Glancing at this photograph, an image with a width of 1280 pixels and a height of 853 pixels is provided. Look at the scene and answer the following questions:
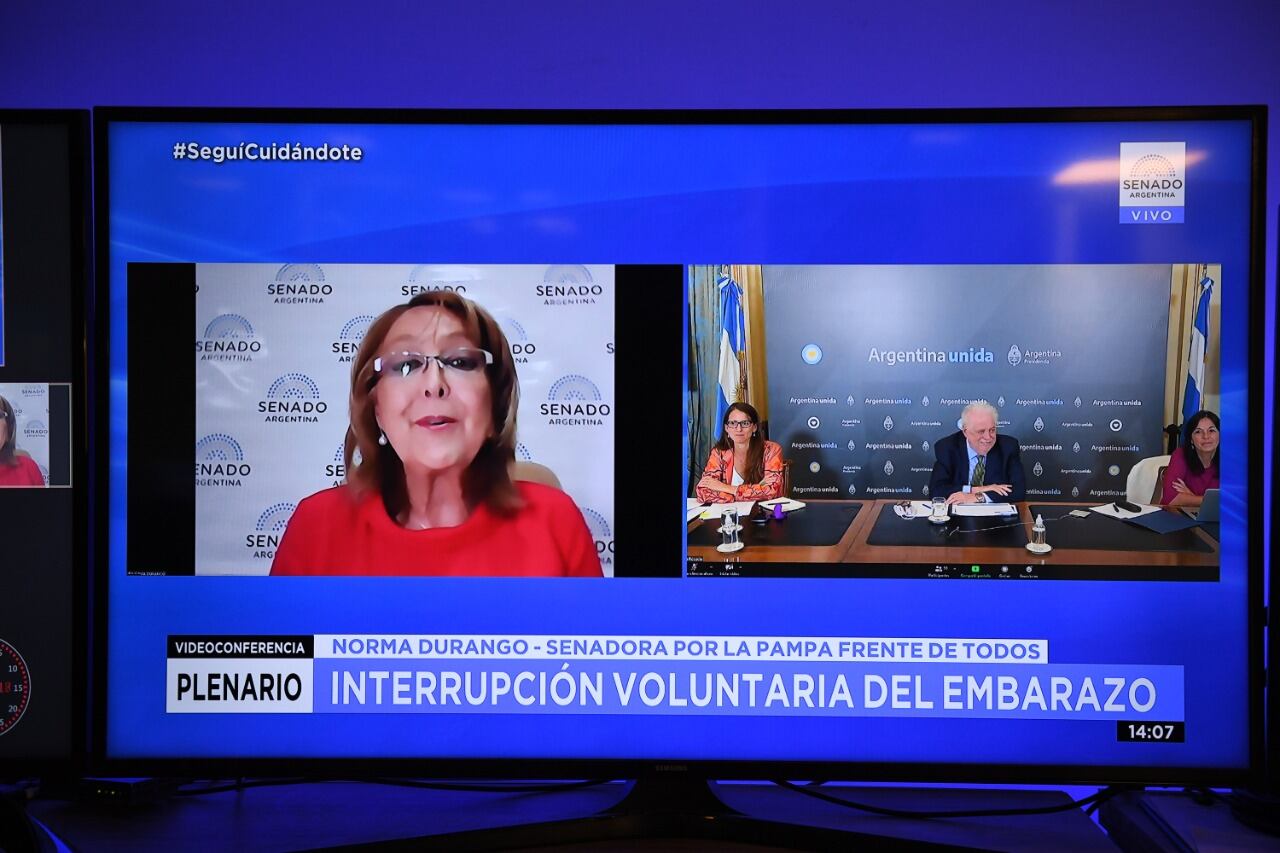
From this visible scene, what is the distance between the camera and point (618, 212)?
1.30 m

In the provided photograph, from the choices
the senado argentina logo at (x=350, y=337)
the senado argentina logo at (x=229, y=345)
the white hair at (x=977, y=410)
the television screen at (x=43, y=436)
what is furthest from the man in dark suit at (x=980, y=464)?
the television screen at (x=43, y=436)

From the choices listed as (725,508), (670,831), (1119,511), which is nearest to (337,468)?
(725,508)

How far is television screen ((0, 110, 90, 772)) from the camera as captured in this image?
1.30m

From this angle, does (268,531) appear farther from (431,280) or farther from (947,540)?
(947,540)

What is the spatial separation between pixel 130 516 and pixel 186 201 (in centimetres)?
46

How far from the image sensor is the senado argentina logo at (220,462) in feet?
4.27

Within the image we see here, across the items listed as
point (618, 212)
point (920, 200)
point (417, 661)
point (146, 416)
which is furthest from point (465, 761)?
point (920, 200)

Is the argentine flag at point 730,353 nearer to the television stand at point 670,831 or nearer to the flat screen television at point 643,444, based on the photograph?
the flat screen television at point 643,444

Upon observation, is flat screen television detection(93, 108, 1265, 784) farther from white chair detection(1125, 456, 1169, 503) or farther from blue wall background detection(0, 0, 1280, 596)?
blue wall background detection(0, 0, 1280, 596)

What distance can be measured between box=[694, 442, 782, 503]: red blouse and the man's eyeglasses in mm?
356

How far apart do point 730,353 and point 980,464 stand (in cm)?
39

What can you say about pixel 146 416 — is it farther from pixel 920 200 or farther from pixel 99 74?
pixel 920 200

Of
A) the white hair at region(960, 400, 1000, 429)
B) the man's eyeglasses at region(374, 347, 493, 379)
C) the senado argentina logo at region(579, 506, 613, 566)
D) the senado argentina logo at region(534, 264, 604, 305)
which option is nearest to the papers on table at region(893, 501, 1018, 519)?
the white hair at region(960, 400, 1000, 429)

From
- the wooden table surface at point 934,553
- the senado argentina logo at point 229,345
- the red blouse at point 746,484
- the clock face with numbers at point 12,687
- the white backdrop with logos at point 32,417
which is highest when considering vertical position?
the senado argentina logo at point 229,345
